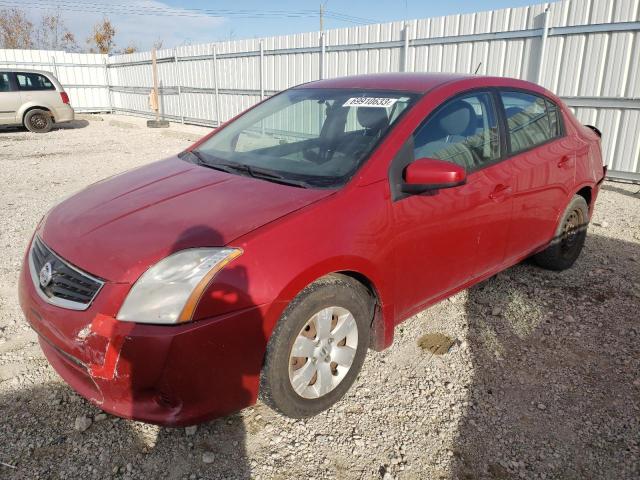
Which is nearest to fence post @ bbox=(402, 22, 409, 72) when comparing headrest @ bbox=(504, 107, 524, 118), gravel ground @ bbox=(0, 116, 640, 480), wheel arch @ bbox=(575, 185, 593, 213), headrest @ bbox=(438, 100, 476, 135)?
wheel arch @ bbox=(575, 185, 593, 213)

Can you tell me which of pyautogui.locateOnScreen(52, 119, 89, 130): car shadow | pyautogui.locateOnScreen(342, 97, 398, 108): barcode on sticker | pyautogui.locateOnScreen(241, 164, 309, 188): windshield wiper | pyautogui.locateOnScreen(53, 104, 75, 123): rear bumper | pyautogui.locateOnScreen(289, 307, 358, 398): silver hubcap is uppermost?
pyautogui.locateOnScreen(342, 97, 398, 108): barcode on sticker

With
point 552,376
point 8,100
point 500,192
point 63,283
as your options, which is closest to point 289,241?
point 63,283

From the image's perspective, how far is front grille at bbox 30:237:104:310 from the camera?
6.75 feet

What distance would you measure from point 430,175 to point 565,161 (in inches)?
71.3

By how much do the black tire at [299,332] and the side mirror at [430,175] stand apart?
605 millimetres

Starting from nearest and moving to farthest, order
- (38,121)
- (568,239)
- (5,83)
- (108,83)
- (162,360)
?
(162,360)
(568,239)
(5,83)
(38,121)
(108,83)

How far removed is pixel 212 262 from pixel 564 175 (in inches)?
116

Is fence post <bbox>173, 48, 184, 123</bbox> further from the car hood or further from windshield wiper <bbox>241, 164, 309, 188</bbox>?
windshield wiper <bbox>241, 164, 309, 188</bbox>

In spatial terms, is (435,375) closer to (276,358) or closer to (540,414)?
(540,414)

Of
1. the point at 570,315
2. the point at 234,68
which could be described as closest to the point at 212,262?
the point at 570,315

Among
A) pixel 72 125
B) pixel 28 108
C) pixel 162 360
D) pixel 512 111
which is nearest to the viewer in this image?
pixel 162 360

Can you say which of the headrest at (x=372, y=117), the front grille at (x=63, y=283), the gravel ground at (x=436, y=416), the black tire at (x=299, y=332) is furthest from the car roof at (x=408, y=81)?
the front grille at (x=63, y=283)

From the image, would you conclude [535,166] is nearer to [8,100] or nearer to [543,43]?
[543,43]

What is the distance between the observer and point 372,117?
9.53ft
